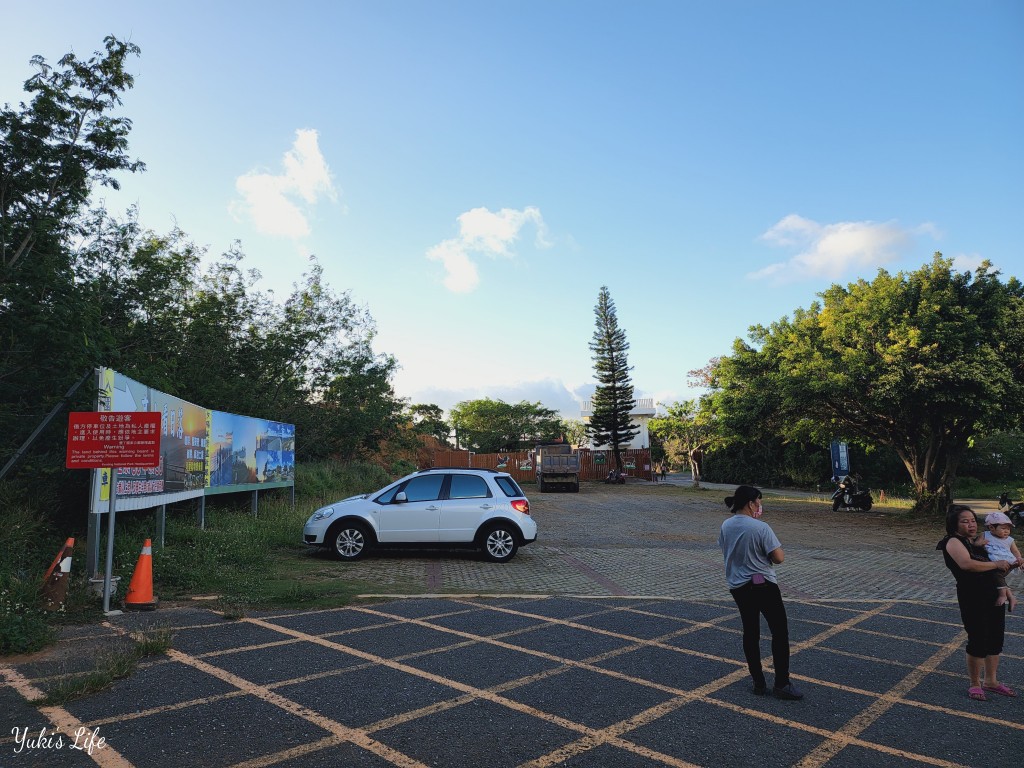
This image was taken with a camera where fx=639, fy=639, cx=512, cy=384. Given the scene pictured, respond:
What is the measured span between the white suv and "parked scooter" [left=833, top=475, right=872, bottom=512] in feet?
54.8

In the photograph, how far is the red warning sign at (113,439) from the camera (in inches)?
268

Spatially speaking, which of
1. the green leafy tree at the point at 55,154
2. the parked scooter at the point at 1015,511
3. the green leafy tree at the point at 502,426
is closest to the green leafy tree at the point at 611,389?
the green leafy tree at the point at 502,426

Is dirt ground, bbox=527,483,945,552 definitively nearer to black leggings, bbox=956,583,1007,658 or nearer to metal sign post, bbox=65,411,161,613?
metal sign post, bbox=65,411,161,613

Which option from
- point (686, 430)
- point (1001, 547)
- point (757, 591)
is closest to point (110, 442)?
point (757, 591)

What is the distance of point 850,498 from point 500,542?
680 inches

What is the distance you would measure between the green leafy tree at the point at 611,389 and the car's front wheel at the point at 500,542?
35115 millimetres

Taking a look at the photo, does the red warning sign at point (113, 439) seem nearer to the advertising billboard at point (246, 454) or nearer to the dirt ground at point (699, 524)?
the advertising billboard at point (246, 454)

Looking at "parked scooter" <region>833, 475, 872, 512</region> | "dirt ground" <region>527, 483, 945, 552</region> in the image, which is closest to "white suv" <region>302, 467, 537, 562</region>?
"dirt ground" <region>527, 483, 945, 552</region>

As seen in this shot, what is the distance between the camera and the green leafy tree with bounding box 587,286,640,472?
152 feet

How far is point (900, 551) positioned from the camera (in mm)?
13594

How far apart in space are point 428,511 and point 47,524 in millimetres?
5237

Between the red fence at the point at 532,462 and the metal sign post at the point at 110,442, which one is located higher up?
the metal sign post at the point at 110,442

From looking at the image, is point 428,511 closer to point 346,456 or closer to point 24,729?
point 24,729

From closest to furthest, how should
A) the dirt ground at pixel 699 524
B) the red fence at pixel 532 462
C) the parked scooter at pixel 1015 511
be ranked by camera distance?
the dirt ground at pixel 699 524 → the parked scooter at pixel 1015 511 → the red fence at pixel 532 462
